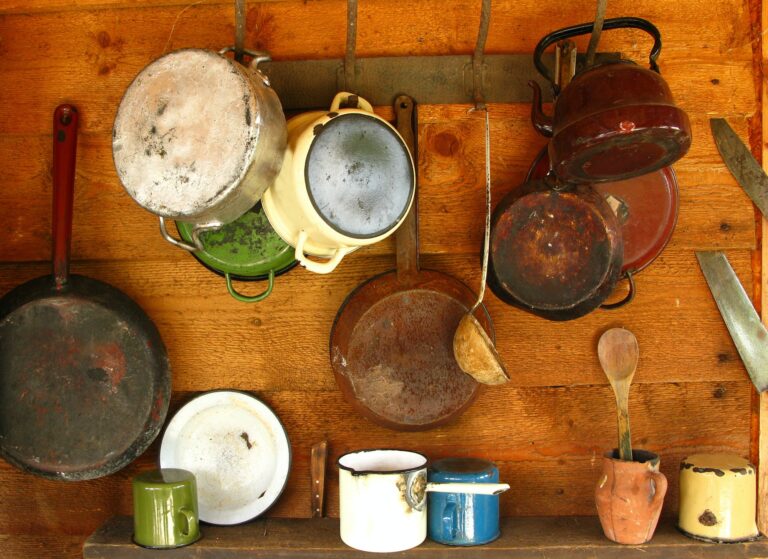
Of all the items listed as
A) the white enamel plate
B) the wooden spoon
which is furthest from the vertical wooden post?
the white enamel plate

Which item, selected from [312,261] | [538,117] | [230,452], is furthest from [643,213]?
[230,452]

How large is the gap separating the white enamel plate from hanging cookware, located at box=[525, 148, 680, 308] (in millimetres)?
647

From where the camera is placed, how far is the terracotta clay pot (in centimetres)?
123

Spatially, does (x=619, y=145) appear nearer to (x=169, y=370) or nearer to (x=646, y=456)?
(x=646, y=456)

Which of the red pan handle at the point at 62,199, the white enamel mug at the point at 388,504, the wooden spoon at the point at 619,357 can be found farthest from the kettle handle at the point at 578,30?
the red pan handle at the point at 62,199

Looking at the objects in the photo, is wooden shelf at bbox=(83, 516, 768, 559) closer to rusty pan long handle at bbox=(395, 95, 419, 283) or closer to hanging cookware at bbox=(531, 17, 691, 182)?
rusty pan long handle at bbox=(395, 95, 419, 283)

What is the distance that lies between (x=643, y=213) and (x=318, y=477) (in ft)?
2.41

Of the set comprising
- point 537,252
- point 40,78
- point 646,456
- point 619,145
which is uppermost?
point 40,78

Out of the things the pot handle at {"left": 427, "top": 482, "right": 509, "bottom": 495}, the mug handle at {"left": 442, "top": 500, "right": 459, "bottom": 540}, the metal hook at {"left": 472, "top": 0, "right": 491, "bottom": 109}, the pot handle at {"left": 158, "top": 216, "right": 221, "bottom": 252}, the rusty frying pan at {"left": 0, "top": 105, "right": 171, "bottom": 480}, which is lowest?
the mug handle at {"left": 442, "top": 500, "right": 459, "bottom": 540}

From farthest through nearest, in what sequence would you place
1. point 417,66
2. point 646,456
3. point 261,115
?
point 417,66 < point 646,456 < point 261,115

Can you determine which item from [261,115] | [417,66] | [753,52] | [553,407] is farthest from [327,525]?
[753,52]

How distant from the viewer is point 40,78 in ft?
4.67

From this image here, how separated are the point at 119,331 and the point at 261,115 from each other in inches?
18.9

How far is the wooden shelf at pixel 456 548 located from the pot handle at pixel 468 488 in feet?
0.31
